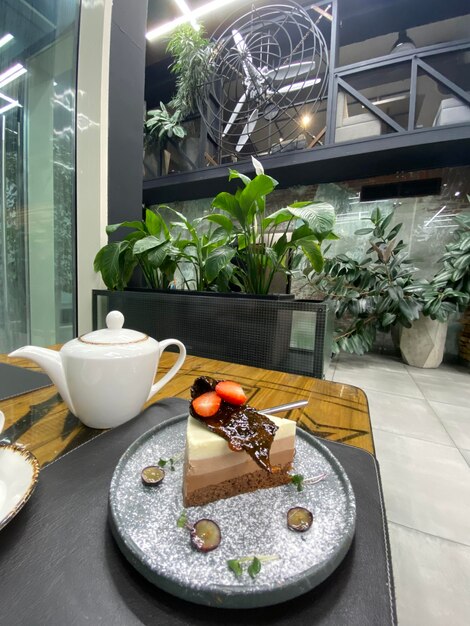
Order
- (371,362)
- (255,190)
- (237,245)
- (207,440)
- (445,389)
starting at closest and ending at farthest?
(207,440) → (255,190) → (237,245) → (445,389) → (371,362)

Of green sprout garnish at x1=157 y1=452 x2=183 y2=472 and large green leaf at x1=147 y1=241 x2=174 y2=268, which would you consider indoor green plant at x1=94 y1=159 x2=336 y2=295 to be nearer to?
large green leaf at x1=147 y1=241 x2=174 y2=268

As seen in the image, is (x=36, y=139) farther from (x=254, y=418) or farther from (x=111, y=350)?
(x=254, y=418)

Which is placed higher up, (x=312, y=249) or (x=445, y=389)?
(x=312, y=249)

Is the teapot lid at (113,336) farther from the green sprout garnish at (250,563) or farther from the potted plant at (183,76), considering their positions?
the potted plant at (183,76)

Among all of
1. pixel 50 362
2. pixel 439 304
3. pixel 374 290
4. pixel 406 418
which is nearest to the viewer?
pixel 50 362

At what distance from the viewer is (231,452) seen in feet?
1.00

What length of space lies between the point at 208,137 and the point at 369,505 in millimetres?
4280

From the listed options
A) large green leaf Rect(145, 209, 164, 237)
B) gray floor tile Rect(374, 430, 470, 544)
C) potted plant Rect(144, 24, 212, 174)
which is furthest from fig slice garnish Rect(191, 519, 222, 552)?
potted plant Rect(144, 24, 212, 174)

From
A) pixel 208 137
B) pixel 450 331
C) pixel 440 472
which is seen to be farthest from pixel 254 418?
pixel 208 137

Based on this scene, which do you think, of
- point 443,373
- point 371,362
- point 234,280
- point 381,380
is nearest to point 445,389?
point 381,380

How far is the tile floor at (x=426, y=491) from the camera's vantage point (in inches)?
23.9

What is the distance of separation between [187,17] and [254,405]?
4.43 m

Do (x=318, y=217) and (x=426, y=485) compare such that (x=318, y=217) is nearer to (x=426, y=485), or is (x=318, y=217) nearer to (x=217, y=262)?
(x=217, y=262)

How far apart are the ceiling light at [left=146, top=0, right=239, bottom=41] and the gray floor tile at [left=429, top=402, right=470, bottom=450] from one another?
440cm
